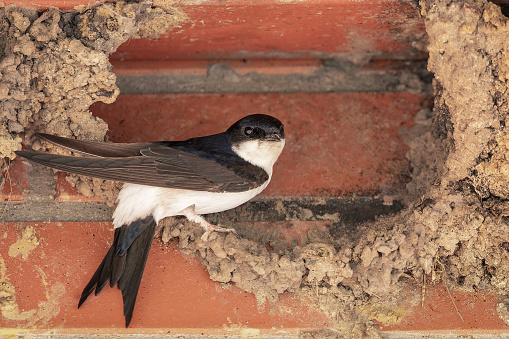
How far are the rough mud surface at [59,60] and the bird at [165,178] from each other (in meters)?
0.17

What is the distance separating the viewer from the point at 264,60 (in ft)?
7.84

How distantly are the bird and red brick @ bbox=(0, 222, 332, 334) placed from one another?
0.19ft

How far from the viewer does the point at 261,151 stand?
2180 millimetres

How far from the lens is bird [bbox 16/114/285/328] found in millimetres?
1824

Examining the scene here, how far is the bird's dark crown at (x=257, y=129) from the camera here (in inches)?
83.7

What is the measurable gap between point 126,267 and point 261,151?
0.62 metres

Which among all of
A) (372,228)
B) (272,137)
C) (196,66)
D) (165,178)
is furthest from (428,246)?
(196,66)

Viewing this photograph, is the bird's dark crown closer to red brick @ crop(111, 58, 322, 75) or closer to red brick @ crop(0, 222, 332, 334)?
red brick @ crop(111, 58, 322, 75)

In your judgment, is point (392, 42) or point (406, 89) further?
point (406, 89)

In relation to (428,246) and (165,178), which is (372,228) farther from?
(165,178)

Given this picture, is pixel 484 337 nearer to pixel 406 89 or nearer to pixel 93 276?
pixel 406 89

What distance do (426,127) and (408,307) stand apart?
2.38ft

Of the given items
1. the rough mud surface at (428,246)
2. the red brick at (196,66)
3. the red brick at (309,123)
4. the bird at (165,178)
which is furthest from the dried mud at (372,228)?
the red brick at (196,66)

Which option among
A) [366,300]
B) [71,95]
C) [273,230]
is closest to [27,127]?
[71,95]
